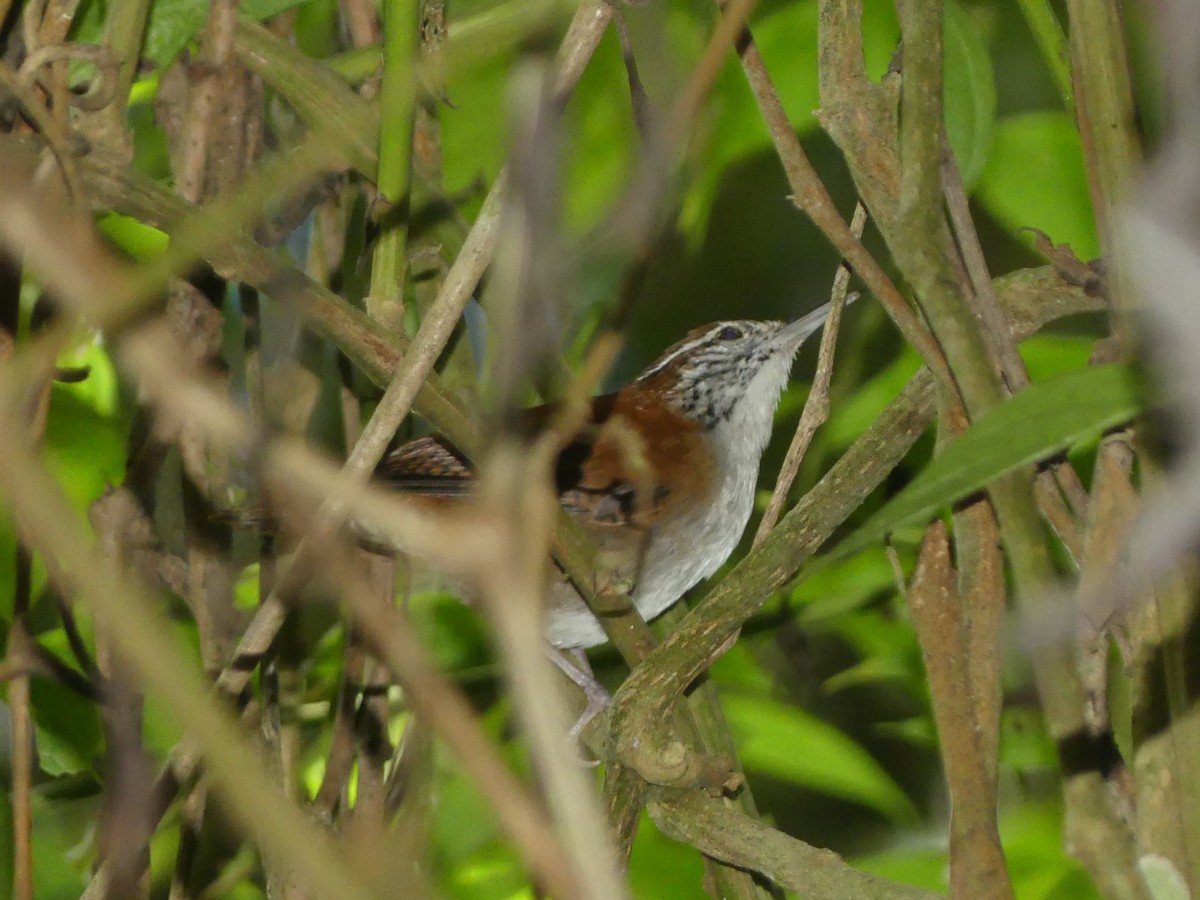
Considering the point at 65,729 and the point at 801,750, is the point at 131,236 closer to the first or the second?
the point at 65,729

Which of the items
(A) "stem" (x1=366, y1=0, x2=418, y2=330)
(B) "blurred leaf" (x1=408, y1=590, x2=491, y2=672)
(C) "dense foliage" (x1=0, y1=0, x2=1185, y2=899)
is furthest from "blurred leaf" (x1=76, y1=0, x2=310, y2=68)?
(B) "blurred leaf" (x1=408, y1=590, x2=491, y2=672)

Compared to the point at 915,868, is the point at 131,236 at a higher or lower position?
higher

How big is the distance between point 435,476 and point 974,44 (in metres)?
1.30

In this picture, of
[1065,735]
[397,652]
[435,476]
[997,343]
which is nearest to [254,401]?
[435,476]

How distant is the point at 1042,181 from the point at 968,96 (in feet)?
0.76

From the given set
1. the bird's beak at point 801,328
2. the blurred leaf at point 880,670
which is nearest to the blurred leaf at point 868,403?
the blurred leaf at point 880,670

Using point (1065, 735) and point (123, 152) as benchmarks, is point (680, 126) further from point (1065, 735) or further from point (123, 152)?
point (123, 152)

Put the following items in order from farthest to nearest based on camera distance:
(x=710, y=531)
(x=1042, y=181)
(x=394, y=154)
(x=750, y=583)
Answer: (x=710, y=531), (x=1042, y=181), (x=394, y=154), (x=750, y=583)

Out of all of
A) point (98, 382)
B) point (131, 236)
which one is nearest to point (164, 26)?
point (131, 236)

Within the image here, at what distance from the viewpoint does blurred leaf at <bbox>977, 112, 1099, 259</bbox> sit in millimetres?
1937

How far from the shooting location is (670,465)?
9.29 feet

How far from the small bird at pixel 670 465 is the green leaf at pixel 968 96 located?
726 mm

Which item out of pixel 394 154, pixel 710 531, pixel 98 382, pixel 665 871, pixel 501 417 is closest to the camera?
pixel 501 417

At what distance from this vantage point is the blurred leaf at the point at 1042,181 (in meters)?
1.94
